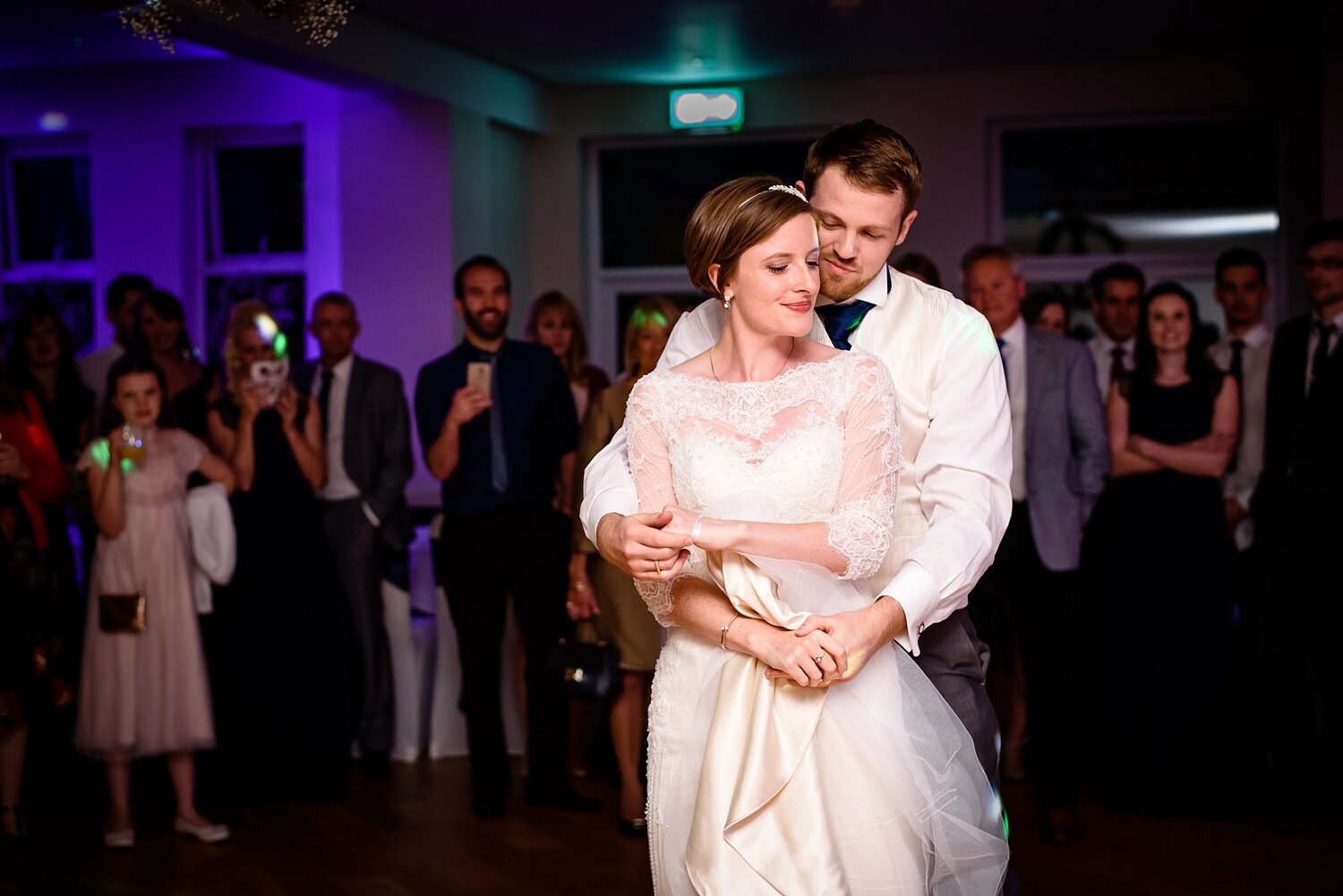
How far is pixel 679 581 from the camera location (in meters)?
2.51

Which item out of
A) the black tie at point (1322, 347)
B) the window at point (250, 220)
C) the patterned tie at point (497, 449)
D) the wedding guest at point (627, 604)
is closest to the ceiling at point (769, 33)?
the window at point (250, 220)

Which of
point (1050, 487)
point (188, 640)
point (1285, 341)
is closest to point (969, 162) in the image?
point (1285, 341)

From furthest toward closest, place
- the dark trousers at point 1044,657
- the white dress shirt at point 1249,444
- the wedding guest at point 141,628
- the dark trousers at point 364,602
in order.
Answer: the dark trousers at point 364,602
the white dress shirt at point 1249,444
the wedding guest at point 141,628
the dark trousers at point 1044,657

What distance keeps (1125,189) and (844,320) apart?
6806 millimetres

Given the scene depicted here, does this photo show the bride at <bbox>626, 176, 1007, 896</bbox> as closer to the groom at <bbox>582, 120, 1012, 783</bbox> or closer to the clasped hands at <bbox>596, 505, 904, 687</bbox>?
the clasped hands at <bbox>596, 505, 904, 687</bbox>

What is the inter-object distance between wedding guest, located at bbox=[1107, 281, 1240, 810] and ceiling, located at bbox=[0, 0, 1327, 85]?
2.29 metres

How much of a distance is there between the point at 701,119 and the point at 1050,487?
4799 millimetres

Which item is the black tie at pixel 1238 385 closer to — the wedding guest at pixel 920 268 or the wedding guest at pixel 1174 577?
the wedding guest at pixel 1174 577

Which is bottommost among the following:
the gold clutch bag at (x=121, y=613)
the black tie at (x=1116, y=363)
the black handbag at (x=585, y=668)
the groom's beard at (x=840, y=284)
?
the black handbag at (x=585, y=668)

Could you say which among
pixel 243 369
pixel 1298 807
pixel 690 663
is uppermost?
pixel 243 369

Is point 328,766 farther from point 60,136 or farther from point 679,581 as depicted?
point 60,136

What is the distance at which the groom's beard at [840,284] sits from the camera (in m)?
2.64

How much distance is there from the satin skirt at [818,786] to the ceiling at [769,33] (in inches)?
189

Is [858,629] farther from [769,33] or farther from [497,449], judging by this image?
[769,33]
